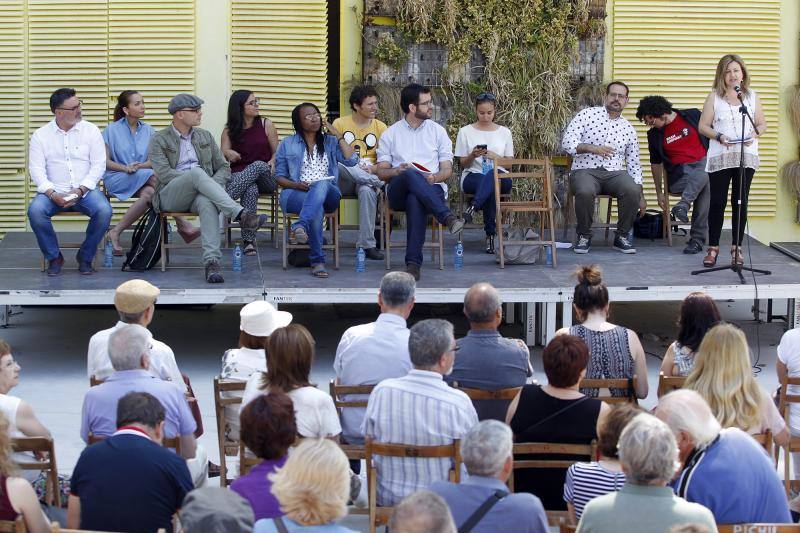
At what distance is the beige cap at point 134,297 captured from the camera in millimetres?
5527

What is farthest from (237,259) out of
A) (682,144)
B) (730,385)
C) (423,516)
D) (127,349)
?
(423,516)

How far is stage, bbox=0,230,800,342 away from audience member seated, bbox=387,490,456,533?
16.3 ft

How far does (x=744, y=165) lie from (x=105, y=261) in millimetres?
4458

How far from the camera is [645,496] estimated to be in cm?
352

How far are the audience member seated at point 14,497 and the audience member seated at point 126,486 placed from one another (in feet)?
0.36

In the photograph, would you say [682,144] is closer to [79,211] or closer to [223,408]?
[79,211]

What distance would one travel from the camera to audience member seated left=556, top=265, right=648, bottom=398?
5469 mm

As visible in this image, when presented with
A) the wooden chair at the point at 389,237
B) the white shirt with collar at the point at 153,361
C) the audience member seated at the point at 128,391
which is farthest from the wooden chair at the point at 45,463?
the wooden chair at the point at 389,237

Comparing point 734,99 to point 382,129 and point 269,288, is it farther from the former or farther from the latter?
point 269,288

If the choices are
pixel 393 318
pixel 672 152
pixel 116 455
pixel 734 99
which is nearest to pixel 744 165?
pixel 734 99

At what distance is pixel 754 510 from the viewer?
12.8ft

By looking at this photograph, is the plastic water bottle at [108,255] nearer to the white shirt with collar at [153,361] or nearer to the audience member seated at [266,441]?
the white shirt with collar at [153,361]

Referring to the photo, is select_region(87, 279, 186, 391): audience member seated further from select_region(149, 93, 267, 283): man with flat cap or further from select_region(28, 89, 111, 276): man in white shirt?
select_region(28, 89, 111, 276): man in white shirt

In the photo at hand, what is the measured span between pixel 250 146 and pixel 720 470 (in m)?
5.98
